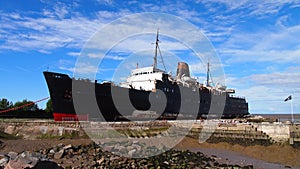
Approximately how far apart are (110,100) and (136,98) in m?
3.61

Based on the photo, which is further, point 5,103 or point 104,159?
point 5,103

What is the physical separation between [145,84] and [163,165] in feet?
81.5

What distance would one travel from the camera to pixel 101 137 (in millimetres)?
23672

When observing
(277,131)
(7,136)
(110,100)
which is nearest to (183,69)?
(110,100)

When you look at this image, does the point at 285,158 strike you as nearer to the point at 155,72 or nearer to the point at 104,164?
the point at 104,164

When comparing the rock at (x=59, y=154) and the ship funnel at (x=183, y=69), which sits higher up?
the ship funnel at (x=183, y=69)

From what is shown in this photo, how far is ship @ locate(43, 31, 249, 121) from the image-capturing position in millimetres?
29734

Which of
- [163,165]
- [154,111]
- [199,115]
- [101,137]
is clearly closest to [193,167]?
[163,165]

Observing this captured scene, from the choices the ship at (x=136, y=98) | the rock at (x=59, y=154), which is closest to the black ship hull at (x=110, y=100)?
the ship at (x=136, y=98)

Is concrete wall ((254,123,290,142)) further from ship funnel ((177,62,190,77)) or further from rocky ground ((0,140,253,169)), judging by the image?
ship funnel ((177,62,190,77))

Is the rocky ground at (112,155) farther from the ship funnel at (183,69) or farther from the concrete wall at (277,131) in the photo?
the ship funnel at (183,69)

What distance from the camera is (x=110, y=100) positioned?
32.5m

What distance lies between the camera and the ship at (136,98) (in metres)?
29.7

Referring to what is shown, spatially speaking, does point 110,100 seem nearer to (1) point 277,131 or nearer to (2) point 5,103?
(1) point 277,131
